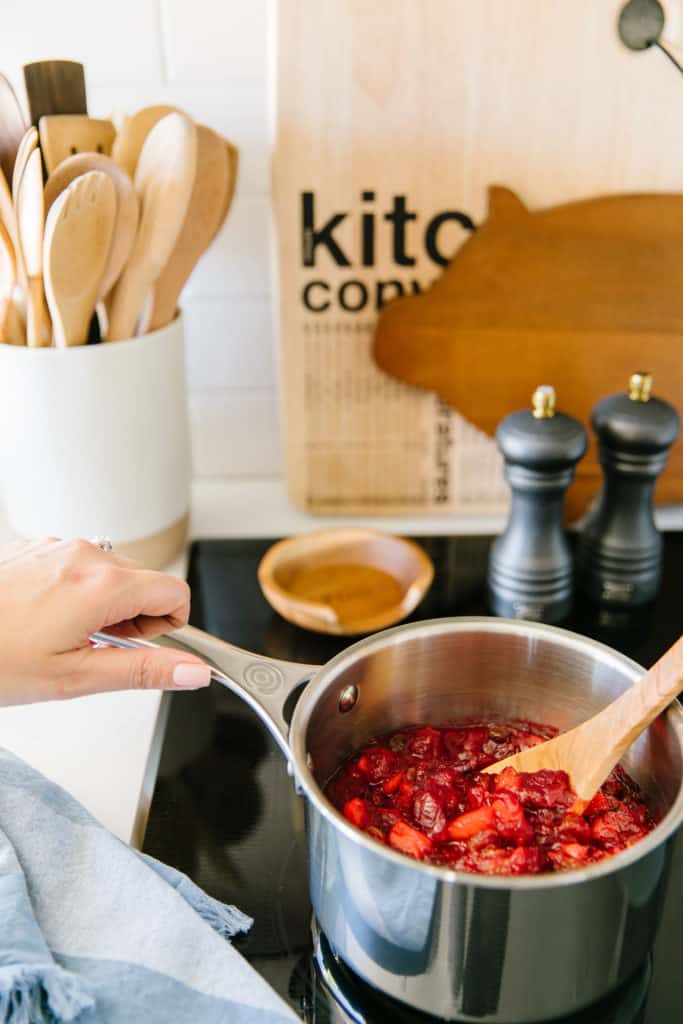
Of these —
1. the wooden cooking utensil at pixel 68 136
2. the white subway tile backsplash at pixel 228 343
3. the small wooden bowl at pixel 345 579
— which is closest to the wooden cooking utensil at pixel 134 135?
the wooden cooking utensil at pixel 68 136

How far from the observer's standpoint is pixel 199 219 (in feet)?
2.82

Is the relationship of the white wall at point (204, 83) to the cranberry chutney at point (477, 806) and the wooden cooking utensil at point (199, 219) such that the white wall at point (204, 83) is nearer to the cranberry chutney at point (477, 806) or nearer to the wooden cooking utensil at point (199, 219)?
the wooden cooking utensil at point (199, 219)

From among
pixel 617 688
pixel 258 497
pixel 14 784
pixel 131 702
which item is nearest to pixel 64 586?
pixel 14 784

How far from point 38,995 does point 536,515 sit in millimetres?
537

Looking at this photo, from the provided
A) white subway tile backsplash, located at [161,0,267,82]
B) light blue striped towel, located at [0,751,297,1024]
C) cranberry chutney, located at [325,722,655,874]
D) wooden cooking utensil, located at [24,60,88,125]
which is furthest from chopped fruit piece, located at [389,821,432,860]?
white subway tile backsplash, located at [161,0,267,82]

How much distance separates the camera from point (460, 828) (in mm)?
565

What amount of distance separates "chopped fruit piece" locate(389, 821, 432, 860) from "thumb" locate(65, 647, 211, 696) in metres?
0.14

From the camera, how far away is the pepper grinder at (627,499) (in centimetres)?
85

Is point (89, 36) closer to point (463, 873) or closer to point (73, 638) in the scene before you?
point (73, 638)

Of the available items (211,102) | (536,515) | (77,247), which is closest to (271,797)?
(536,515)

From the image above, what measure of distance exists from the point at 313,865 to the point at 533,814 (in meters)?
0.14

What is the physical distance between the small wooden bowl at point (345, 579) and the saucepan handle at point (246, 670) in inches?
9.1

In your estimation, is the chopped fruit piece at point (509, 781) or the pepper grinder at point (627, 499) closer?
the chopped fruit piece at point (509, 781)

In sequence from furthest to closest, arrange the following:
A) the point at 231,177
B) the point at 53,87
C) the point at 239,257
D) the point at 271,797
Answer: the point at 239,257
the point at 231,177
the point at 53,87
the point at 271,797
